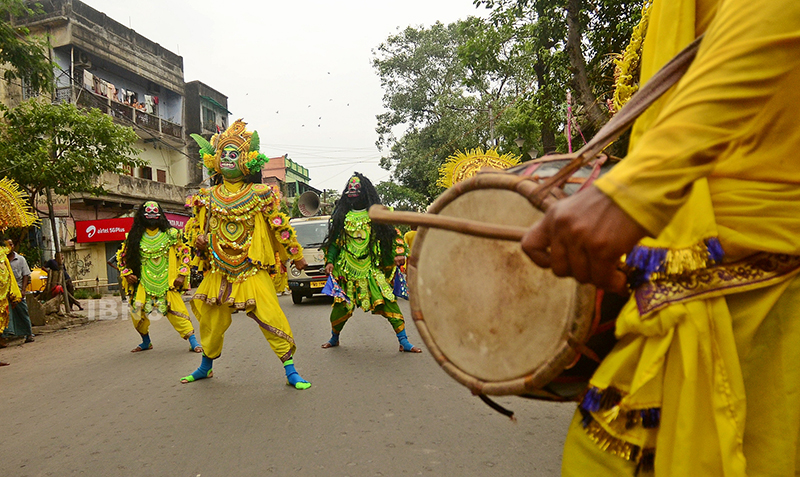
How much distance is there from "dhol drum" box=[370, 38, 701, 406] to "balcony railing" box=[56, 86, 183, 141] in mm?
21620

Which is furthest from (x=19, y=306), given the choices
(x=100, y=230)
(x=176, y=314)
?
(x=100, y=230)

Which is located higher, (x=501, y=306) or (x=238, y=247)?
(x=238, y=247)

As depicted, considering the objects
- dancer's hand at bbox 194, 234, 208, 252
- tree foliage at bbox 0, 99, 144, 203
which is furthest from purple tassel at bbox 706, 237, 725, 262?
tree foliage at bbox 0, 99, 144, 203

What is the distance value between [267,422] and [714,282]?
360 cm

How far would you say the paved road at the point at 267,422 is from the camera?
335 cm

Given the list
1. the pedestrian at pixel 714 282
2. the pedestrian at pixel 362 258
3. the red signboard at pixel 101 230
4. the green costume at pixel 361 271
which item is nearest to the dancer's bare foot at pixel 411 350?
the pedestrian at pixel 362 258

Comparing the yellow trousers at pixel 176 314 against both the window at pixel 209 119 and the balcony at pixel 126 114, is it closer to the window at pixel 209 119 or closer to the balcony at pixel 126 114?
the balcony at pixel 126 114

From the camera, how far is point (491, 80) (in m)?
24.9

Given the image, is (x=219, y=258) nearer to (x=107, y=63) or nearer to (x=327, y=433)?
(x=327, y=433)

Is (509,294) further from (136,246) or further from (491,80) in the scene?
(491,80)

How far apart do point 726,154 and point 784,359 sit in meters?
0.48

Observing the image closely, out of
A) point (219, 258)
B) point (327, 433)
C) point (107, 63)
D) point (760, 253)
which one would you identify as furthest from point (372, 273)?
point (107, 63)

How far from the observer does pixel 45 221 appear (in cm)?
2033

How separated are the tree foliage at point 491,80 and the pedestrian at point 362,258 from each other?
10.4 feet
